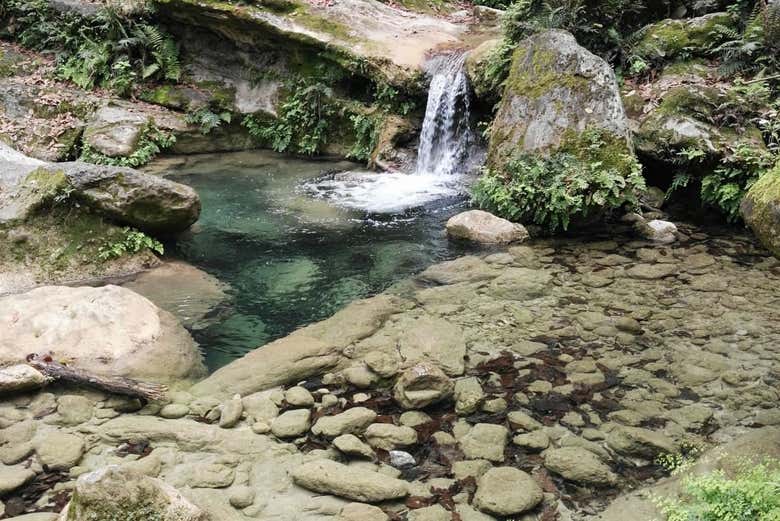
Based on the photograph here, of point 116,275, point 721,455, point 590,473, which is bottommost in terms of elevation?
point 116,275

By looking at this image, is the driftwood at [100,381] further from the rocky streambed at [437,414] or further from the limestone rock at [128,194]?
the limestone rock at [128,194]

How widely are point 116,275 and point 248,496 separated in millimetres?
4475

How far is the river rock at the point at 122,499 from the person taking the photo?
3148 mm

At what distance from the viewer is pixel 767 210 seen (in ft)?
11.9

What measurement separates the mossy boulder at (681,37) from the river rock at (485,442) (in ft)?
28.3

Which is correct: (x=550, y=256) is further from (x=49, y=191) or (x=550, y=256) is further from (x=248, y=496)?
(x=49, y=191)

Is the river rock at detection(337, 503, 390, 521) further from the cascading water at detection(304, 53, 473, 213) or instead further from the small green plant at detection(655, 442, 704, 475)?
the cascading water at detection(304, 53, 473, 213)

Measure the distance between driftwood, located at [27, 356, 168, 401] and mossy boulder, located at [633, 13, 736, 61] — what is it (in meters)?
9.75

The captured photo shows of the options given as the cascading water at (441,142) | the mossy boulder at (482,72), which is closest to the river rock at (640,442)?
the cascading water at (441,142)

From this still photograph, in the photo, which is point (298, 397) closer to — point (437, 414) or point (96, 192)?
point (437, 414)

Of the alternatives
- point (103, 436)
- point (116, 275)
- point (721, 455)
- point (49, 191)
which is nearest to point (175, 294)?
point (116, 275)

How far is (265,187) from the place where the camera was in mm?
11625

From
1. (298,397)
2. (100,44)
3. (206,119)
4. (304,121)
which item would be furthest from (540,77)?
(100,44)

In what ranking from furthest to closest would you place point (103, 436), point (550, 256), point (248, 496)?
point (550, 256), point (103, 436), point (248, 496)
